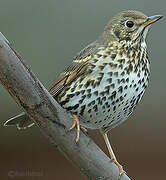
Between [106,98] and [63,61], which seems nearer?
[106,98]

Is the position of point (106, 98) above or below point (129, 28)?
below

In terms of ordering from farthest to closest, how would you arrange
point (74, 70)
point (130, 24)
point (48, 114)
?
1. point (130, 24)
2. point (74, 70)
3. point (48, 114)

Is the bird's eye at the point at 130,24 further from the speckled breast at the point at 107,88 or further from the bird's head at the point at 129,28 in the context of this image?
the speckled breast at the point at 107,88

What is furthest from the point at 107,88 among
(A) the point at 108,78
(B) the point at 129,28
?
(B) the point at 129,28

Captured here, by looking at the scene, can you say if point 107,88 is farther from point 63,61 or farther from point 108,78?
point 63,61

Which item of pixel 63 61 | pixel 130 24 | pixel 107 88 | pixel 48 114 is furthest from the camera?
pixel 63 61

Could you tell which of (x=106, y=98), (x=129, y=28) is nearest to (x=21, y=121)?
(x=106, y=98)

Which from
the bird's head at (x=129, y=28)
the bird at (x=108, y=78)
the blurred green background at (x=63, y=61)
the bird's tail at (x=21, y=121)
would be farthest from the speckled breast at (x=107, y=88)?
the blurred green background at (x=63, y=61)

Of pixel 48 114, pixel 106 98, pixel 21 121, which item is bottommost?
pixel 106 98

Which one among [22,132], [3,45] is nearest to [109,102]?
[3,45]
